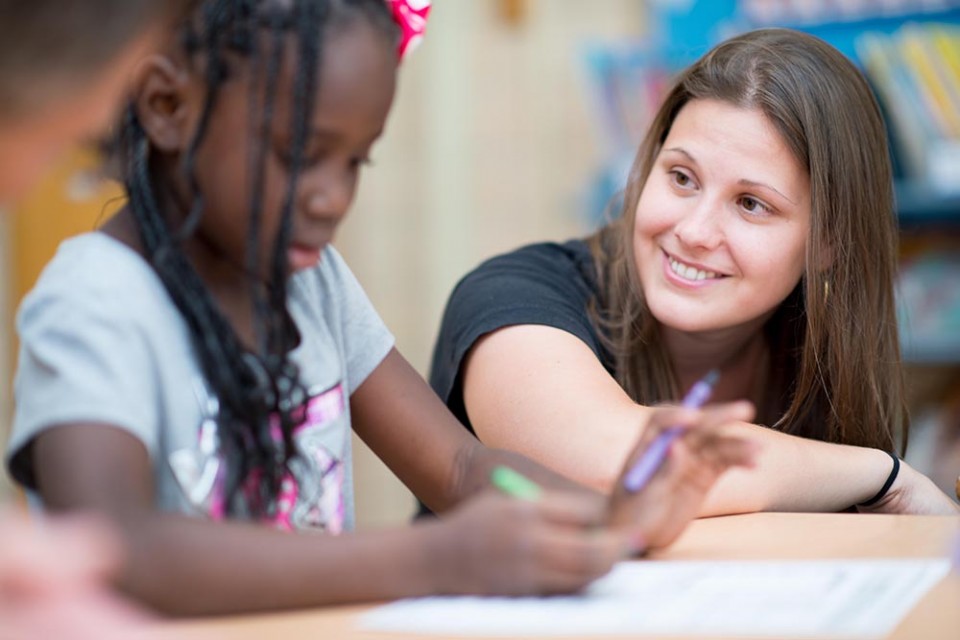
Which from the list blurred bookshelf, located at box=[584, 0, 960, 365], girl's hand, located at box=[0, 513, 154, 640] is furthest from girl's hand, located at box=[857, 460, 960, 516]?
blurred bookshelf, located at box=[584, 0, 960, 365]

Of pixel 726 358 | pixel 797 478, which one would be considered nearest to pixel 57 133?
pixel 797 478

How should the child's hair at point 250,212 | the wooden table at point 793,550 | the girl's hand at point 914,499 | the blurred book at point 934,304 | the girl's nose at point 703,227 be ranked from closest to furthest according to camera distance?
the wooden table at point 793,550 → the child's hair at point 250,212 → the girl's hand at point 914,499 → the girl's nose at point 703,227 → the blurred book at point 934,304

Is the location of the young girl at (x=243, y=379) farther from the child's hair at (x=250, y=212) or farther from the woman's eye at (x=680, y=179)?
the woman's eye at (x=680, y=179)

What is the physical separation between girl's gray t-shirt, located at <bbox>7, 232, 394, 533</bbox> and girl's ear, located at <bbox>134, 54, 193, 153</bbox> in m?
0.09

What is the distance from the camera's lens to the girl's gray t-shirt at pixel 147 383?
87 centimetres

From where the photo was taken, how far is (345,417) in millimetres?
1143

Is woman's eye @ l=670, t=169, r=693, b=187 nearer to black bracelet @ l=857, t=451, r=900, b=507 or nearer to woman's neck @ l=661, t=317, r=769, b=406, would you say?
woman's neck @ l=661, t=317, r=769, b=406

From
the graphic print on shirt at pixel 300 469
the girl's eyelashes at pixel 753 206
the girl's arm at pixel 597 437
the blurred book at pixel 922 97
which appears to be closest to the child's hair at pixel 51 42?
the graphic print on shirt at pixel 300 469

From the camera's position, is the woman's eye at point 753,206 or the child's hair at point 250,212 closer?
the child's hair at point 250,212

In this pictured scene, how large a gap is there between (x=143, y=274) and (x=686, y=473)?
462mm

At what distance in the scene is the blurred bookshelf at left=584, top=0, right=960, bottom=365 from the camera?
9.35 ft

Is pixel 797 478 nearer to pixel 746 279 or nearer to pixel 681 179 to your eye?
pixel 746 279

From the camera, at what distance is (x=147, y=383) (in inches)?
36.1

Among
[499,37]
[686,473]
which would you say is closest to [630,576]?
[686,473]
